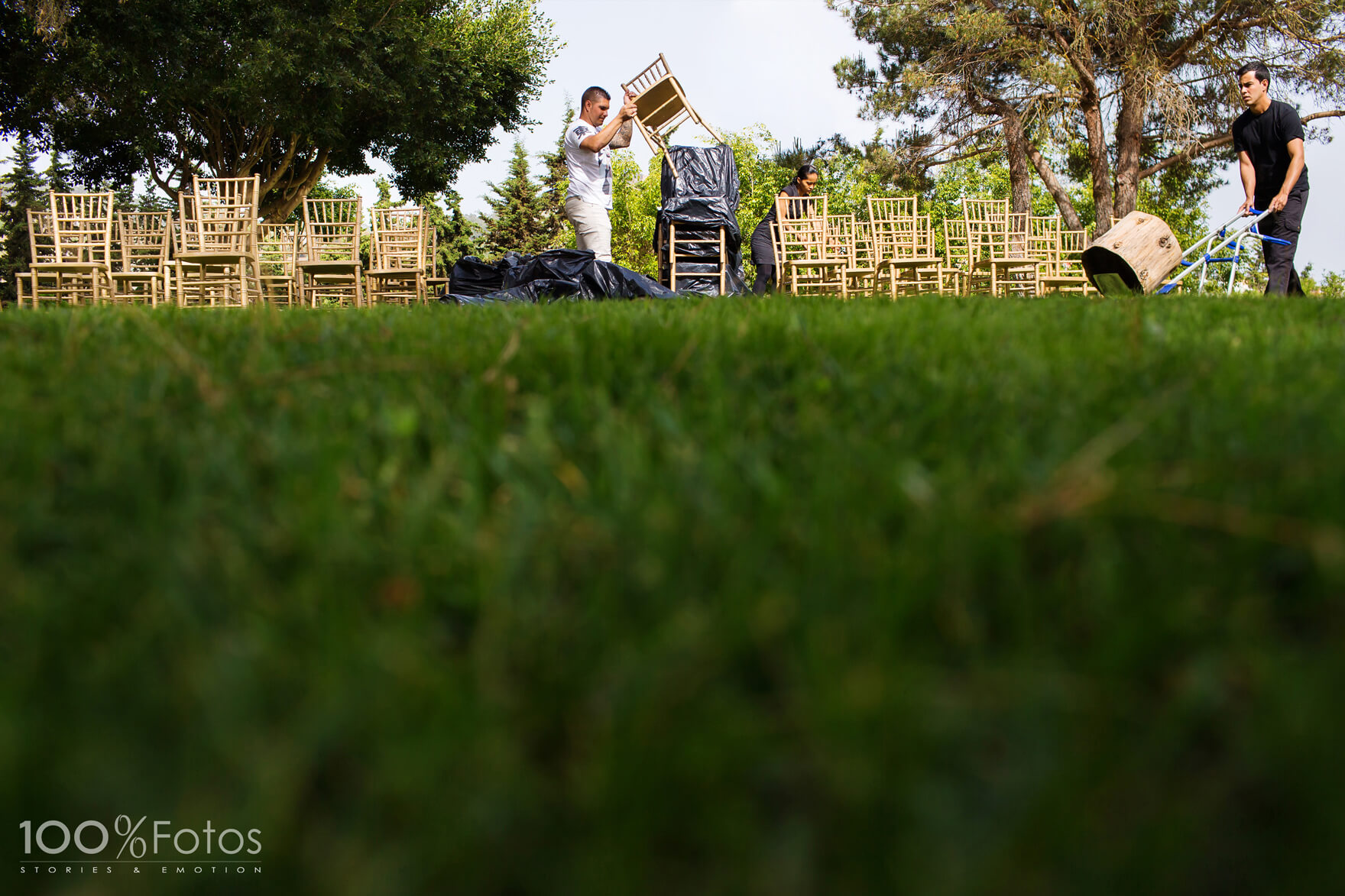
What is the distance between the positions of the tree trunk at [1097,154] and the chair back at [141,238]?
60.9ft

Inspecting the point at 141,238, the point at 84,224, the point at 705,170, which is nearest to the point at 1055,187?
the point at 705,170

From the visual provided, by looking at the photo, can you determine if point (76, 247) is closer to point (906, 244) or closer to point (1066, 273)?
point (906, 244)

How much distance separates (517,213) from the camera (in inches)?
1495

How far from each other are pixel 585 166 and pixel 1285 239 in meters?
5.58

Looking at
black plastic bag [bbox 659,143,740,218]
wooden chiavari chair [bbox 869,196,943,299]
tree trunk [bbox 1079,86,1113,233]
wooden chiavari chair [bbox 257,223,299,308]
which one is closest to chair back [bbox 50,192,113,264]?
wooden chiavari chair [bbox 257,223,299,308]

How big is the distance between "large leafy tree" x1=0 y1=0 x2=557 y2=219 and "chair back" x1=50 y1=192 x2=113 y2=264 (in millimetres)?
3432

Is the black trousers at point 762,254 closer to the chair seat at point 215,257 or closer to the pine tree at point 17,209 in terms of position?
the chair seat at point 215,257

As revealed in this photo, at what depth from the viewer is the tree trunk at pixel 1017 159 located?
20453mm

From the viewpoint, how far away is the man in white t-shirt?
732 centimetres

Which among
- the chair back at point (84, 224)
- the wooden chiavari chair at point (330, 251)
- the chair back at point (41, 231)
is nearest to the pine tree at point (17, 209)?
the chair back at point (41, 231)

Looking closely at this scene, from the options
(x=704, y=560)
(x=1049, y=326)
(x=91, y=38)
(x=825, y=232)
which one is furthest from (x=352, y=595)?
(x=91, y=38)

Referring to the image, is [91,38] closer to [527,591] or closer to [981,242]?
[981,242]

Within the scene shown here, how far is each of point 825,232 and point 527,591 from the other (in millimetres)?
11793

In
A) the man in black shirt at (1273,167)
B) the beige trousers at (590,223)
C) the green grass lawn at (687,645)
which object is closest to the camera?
the green grass lawn at (687,645)
